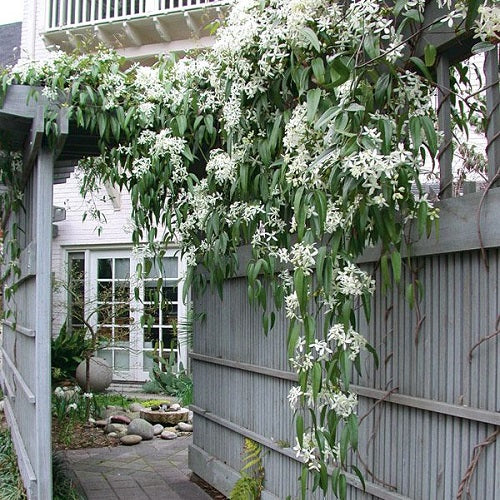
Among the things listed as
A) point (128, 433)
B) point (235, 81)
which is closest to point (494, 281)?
point (235, 81)

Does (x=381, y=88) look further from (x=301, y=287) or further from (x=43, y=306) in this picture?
(x=43, y=306)

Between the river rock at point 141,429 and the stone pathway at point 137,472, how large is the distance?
0.10m

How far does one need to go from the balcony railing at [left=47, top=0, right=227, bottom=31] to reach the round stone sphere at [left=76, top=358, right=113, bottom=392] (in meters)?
4.34

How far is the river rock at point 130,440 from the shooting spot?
6.92m

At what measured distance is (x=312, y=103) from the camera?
8.39 feet

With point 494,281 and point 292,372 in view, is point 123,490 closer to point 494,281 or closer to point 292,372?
point 292,372

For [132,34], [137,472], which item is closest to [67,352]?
[137,472]

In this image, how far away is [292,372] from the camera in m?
3.70

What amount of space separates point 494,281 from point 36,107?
2.95m

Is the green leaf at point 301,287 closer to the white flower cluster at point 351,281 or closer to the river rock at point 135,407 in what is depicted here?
the white flower cluster at point 351,281

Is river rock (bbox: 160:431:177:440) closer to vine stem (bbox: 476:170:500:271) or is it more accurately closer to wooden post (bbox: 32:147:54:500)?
wooden post (bbox: 32:147:54:500)

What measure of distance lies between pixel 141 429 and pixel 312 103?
17.6 ft

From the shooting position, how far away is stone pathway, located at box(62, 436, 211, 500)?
16.9 feet

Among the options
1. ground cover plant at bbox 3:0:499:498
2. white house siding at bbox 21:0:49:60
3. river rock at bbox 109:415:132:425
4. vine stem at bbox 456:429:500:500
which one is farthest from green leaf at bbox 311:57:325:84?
white house siding at bbox 21:0:49:60
